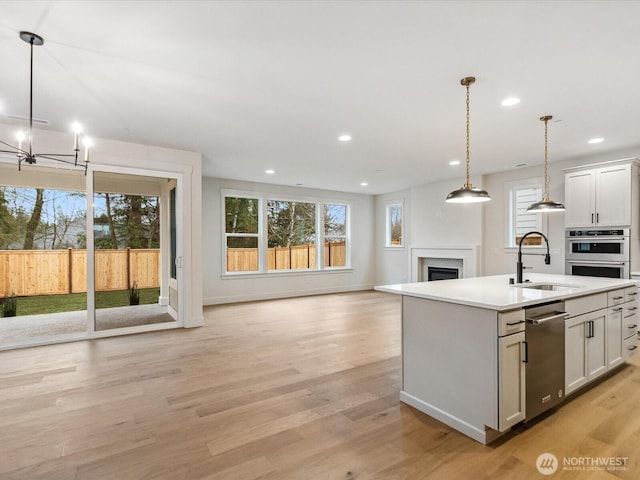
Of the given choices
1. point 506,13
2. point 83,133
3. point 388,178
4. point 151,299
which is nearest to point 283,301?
point 151,299

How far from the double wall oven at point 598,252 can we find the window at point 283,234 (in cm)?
509

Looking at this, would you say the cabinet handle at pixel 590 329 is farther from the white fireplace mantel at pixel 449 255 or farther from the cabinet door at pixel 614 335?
the white fireplace mantel at pixel 449 255

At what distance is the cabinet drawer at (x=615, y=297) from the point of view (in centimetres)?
310

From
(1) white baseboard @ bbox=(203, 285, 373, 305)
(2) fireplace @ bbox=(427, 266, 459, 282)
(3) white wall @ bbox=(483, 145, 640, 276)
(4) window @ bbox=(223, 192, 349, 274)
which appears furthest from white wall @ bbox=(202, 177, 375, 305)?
(3) white wall @ bbox=(483, 145, 640, 276)

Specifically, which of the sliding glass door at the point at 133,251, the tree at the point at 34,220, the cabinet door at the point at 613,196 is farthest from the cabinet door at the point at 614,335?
the tree at the point at 34,220

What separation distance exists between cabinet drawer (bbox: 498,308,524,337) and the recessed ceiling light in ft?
6.92

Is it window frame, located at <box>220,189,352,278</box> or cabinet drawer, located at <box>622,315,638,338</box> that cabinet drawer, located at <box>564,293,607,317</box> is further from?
window frame, located at <box>220,189,352,278</box>

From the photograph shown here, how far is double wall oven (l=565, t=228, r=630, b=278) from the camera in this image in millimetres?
4547

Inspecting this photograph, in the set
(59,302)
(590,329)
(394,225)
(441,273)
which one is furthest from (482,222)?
(59,302)

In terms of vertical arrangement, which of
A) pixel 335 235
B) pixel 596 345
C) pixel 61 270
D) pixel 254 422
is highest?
pixel 335 235

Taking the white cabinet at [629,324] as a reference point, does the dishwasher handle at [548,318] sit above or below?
above

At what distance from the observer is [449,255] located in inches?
286

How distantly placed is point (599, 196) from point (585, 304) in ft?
9.40

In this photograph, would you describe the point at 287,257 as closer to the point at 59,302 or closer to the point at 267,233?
the point at 267,233
